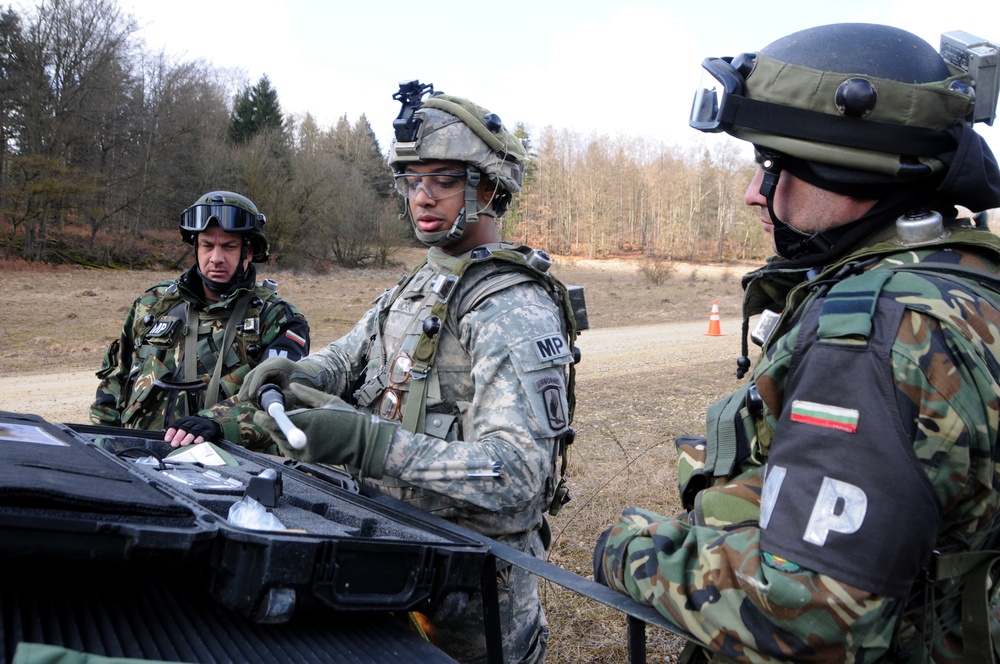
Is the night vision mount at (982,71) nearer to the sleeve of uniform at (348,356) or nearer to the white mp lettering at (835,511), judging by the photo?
the white mp lettering at (835,511)

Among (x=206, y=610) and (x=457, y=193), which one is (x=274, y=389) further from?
(x=457, y=193)

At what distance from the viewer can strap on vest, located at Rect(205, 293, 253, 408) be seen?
165 inches

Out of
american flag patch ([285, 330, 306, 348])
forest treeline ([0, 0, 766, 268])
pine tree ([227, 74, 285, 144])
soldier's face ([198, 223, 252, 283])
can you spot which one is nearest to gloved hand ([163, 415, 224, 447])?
american flag patch ([285, 330, 306, 348])

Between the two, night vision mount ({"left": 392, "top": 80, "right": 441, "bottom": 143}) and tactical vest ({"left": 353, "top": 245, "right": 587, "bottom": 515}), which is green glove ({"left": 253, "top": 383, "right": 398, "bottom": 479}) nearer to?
tactical vest ({"left": 353, "top": 245, "right": 587, "bottom": 515})

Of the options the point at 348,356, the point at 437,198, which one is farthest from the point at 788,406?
the point at 348,356

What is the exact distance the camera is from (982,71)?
1783mm

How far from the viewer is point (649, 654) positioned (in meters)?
3.62

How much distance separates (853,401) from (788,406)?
0.47 feet

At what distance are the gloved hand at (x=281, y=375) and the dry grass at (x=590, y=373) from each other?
177 cm

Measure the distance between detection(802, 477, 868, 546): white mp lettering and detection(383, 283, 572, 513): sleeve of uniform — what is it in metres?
1.10

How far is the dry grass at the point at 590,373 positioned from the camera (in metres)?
4.07

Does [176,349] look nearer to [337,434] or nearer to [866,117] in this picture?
[337,434]

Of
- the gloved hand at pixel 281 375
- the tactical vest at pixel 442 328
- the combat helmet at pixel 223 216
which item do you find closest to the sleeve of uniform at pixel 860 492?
the tactical vest at pixel 442 328

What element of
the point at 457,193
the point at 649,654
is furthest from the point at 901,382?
the point at 649,654
